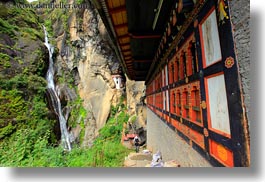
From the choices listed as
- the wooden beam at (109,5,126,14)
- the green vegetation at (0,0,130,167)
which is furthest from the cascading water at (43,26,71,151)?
the wooden beam at (109,5,126,14)

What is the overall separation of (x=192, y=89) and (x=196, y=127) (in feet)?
1.15

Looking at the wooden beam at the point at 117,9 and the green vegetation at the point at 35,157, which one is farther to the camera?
the green vegetation at the point at 35,157

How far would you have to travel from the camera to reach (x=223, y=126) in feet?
3.88

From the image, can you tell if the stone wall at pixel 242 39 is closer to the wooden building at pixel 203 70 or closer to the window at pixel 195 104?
the wooden building at pixel 203 70

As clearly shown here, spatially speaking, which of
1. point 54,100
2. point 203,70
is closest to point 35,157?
point 203,70

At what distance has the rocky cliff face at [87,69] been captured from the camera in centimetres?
999

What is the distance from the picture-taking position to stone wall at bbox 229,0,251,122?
123cm

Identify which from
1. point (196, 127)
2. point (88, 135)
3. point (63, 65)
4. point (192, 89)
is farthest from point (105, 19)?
point (63, 65)

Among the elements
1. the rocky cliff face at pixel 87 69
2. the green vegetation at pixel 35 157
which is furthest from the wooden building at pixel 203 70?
the rocky cliff face at pixel 87 69

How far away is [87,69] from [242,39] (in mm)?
11369

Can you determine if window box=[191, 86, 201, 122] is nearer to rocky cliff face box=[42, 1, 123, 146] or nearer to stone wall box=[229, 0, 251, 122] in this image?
stone wall box=[229, 0, 251, 122]

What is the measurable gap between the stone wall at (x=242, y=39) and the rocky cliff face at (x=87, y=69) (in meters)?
8.78

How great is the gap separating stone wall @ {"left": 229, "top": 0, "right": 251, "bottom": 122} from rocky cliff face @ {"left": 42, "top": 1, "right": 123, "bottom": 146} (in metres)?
8.78

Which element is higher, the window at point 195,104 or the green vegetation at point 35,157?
the window at point 195,104
